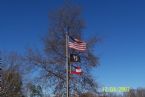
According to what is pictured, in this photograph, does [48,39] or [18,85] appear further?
[18,85]

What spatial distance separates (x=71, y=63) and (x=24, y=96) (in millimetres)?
35043

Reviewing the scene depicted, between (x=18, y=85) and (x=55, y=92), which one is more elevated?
(x=18, y=85)

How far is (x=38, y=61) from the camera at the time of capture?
4181cm

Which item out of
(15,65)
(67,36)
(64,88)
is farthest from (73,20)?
(15,65)

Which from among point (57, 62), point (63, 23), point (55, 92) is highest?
point (63, 23)

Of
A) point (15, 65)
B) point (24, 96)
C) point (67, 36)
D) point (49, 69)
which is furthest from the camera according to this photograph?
point (24, 96)

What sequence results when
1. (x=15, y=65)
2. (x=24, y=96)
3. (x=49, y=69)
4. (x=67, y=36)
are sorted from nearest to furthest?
1. (x=67, y=36)
2. (x=49, y=69)
3. (x=15, y=65)
4. (x=24, y=96)

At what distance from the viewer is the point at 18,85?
66062 millimetres

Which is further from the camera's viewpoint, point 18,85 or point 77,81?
point 18,85

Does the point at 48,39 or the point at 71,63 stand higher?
the point at 48,39

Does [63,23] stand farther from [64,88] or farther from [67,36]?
[64,88]

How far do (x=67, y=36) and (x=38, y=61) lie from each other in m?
4.59

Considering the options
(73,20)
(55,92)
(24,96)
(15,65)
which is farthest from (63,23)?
(24,96)

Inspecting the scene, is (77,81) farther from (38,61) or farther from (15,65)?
(15,65)
